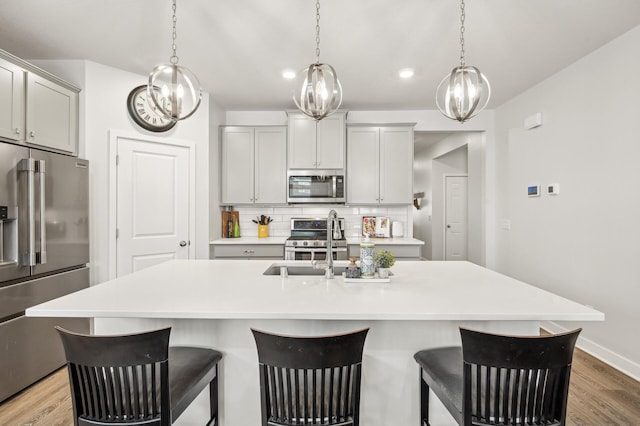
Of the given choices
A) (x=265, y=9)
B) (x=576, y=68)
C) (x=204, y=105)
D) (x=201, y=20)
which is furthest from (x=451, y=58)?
(x=204, y=105)

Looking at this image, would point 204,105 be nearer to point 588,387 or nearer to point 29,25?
point 29,25

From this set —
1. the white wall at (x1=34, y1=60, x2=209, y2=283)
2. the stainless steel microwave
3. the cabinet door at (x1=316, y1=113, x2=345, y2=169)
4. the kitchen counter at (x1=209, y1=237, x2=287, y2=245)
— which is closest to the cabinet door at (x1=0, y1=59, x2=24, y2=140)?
the white wall at (x1=34, y1=60, x2=209, y2=283)

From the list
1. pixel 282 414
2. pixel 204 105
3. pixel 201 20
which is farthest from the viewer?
pixel 204 105

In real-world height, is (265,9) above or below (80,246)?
above

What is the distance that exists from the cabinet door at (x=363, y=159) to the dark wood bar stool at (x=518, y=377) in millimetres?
3282

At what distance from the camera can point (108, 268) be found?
10.6 feet

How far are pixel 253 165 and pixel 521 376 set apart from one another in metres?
3.76

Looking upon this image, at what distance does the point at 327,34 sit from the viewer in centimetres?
264

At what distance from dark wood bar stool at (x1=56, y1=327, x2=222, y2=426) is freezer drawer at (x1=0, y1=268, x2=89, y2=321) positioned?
1.59m

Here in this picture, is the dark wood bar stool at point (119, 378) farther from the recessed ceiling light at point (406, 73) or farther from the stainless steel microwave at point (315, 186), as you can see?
the stainless steel microwave at point (315, 186)

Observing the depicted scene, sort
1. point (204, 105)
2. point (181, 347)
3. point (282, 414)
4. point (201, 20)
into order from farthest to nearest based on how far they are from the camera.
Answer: point (204, 105) < point (201, 20) < point (181, 347) < point (282, 414)

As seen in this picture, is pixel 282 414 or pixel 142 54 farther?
pixel 142 54

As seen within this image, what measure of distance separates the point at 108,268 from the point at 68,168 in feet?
3.33

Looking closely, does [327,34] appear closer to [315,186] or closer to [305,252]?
[315,186]
